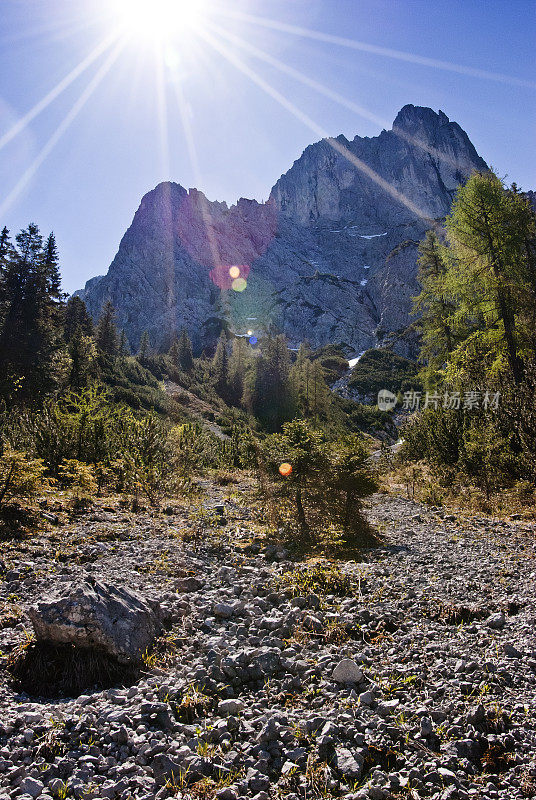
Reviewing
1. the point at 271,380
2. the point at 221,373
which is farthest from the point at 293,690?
the point at 221,373

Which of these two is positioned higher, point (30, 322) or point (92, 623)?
point (30, 322)

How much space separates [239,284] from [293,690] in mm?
192764

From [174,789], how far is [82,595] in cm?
187

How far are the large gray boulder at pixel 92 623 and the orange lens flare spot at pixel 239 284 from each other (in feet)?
622

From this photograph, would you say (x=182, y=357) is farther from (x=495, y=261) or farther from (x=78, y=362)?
(x=495, y=261)

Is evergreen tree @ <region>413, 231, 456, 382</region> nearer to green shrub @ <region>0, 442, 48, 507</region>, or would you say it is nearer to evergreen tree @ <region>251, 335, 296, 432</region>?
green shrub @ <region>0, 442, 48, 507</region>

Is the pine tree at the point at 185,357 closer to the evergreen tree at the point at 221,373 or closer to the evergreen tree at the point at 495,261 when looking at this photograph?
the evergreen tree at the point at 221,373

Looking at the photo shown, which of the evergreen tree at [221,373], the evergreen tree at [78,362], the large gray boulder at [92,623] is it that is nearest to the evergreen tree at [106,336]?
the evergreen tree at [221,373]

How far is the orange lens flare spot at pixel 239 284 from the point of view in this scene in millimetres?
185750

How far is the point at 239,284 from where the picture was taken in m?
186

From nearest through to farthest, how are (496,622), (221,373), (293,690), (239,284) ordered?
(293,690)
(496,622)
(221,373)
(239,284)

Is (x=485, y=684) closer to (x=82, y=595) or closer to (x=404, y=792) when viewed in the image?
(x=404, y=792)

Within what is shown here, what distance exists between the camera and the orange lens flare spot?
185750mm

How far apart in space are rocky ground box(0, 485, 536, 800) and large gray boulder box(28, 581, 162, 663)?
0.85 feet
